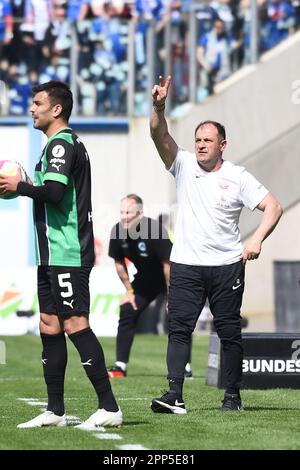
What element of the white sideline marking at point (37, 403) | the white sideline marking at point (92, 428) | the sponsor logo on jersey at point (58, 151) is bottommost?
the white sideline marking at point (37, 403)

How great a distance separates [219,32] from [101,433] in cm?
1854

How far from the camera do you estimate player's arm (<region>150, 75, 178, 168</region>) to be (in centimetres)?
862

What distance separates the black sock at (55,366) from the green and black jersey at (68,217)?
0.55 meters

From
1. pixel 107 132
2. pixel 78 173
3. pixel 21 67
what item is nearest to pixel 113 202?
pixel 107 132

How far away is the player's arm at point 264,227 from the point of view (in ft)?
29.1

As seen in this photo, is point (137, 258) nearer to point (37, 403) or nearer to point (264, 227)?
point (37, 403)

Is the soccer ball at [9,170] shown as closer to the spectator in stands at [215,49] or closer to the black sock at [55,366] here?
Answer: the black sock at [55,366]

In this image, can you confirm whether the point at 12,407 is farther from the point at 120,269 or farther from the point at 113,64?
the point at 113,64

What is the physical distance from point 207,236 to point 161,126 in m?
0.89

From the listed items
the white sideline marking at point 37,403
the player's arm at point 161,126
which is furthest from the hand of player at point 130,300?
the player's arm at point 161,126

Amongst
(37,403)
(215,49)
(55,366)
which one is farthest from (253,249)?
(215,49)

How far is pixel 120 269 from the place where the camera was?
14.3 meters

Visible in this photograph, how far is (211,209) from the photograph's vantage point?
9.18 m

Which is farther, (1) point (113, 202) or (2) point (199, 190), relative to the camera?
(1) point (113, 202)
